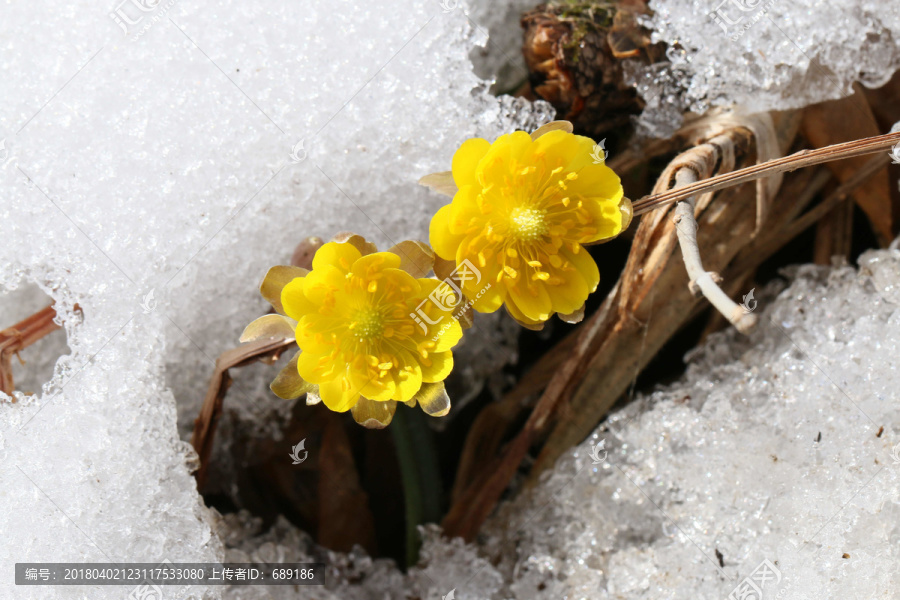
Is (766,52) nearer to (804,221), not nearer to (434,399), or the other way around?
(804,221)

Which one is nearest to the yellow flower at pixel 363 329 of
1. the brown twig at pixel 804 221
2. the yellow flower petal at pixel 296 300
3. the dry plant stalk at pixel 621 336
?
the yellow flower petal at pixel 296 300

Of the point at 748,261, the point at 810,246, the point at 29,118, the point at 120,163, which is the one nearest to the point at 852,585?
the point at 748,261

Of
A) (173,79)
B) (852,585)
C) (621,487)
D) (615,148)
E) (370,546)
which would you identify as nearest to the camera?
(852,585)

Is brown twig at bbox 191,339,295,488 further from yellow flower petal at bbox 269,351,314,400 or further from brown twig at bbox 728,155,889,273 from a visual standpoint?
brown twig at bbox 728,155,889,273

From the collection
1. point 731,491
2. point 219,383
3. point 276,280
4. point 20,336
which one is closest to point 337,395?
point 276,280

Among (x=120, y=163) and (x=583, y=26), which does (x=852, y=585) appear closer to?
(x=583, y=26)

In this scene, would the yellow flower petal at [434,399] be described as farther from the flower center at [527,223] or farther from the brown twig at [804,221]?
the brown twig at [804,221]

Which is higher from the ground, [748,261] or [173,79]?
[173,79]
